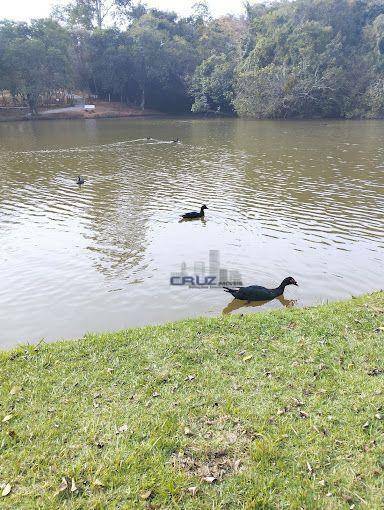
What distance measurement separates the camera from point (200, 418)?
475 cm

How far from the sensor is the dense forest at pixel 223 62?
172 feet

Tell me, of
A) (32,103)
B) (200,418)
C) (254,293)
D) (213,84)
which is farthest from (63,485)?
(32,103)

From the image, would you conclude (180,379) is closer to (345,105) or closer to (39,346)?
(39,346)

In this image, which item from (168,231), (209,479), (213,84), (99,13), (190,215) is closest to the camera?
(209,479)

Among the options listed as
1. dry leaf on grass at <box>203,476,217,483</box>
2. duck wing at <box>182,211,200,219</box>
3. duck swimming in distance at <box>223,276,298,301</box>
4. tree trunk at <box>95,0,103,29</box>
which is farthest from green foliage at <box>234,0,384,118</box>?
dry leaf on grass at <box>203,476,217,483</box>

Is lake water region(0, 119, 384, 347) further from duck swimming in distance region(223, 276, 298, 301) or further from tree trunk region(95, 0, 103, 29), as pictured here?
tree trunk region(95, 0, 103, 29)

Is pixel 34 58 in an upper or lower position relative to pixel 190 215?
upper

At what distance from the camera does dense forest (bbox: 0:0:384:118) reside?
52438 mm

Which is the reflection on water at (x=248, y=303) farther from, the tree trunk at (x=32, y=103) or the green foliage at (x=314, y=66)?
the tree trunk at (x=32, y=103)

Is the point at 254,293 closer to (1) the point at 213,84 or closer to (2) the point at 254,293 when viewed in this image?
(2) the point at 254,293

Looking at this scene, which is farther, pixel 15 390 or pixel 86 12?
pixel 86 12

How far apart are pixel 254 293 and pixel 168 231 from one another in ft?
18.1

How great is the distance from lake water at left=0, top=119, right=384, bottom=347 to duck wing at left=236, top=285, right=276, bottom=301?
21 centimetres

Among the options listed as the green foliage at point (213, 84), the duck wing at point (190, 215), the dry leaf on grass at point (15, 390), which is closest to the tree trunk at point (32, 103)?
the green foliage at point (213, 84)
